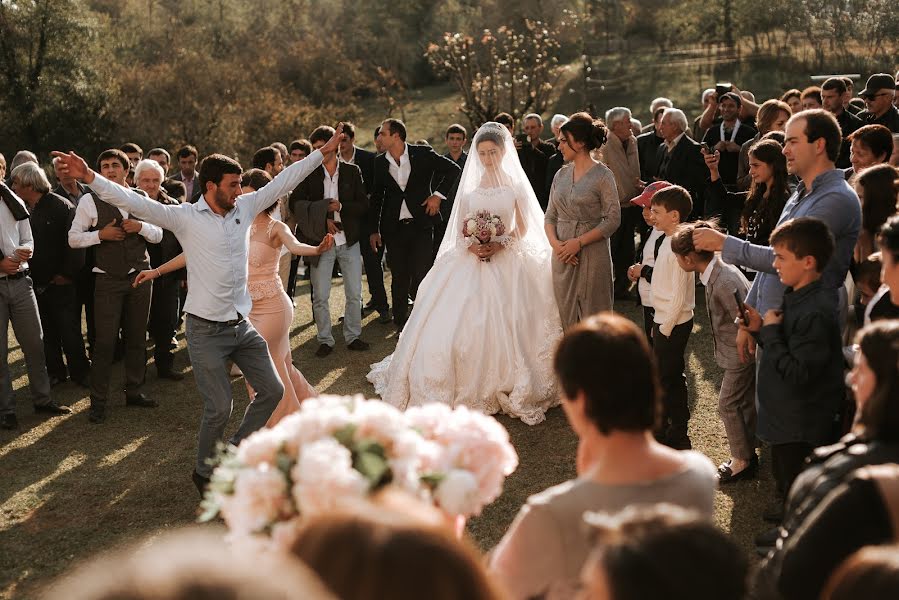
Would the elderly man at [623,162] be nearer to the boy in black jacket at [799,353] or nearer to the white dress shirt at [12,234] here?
the boy in black jacket at [799,353]

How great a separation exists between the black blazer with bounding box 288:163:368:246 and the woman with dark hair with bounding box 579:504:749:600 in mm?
7982

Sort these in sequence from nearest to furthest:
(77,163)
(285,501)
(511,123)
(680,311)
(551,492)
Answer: (285,501)
(551,492)
(77,163)
(680,311)
(511,123)

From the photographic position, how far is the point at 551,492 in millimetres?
2455

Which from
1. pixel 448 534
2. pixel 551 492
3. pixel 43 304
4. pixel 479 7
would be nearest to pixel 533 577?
pixel 551 492

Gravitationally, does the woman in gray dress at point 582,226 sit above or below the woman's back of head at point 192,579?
below

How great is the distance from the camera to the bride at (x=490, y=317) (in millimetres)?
7164

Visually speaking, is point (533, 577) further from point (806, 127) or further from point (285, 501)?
point (806, 127)

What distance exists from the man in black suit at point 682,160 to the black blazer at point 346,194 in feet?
11.1

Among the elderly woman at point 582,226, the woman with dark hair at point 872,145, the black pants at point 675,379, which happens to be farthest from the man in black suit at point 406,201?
the woman with dark hair at point 872,145

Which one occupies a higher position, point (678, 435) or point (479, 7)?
point (479, 7)

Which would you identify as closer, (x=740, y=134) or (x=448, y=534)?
(x=448, y=534)

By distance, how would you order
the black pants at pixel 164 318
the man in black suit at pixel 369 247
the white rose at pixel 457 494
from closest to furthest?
1. the white rose at pixel 457 494
2. the black pants at pixel 164 318
3. the man in black suit at pixel 369 247

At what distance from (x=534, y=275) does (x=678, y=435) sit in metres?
1.97

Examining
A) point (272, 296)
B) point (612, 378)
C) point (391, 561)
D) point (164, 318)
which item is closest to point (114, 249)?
point (164, 318)
